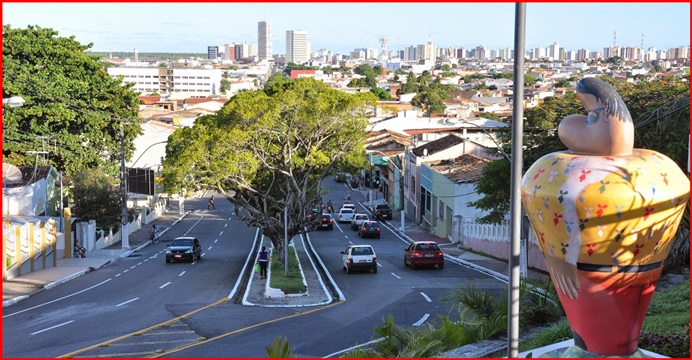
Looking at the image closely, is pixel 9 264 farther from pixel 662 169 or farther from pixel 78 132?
pixel 662 169

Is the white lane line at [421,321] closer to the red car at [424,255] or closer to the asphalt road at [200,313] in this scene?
the asphalt road at [200,313]

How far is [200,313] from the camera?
82.4ft

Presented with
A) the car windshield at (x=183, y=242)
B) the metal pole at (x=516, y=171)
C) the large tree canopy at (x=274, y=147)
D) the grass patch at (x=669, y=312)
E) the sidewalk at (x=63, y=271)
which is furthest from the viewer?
the car windshield at (x=183, y=242)

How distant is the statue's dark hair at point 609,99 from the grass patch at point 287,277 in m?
20.3

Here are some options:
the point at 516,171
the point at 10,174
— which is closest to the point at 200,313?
the point at 516,171

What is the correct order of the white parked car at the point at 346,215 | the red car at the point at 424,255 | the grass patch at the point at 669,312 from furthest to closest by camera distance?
the white parked car at the point at 346,215 → the red car at the point at 424,255 → the grass patch at the point at 669,312

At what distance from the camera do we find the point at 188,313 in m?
25.1

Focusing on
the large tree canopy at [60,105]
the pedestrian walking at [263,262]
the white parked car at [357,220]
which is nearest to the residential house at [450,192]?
the white parked car at [357,220]

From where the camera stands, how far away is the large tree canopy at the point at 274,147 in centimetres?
3612

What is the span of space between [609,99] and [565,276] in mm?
1858

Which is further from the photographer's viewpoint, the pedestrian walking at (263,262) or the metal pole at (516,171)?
the pedestrian walking at (263,262)

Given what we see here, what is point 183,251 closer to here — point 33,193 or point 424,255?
point 424,255

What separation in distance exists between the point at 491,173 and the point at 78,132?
3165 centimetres

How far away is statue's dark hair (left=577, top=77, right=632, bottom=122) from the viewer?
32.3 ft
